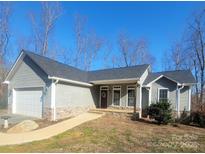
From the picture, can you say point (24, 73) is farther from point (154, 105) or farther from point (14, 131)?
A: point (154, 105)

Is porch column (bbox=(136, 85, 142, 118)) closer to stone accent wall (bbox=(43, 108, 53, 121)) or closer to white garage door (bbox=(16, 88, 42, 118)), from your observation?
stone accent wall (bbox=(43, 108, 53, 121))

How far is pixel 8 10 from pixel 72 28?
9.55m

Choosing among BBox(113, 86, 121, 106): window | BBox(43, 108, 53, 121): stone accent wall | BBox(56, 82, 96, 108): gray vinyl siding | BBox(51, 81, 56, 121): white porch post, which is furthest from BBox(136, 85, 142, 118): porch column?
BBox(43, 108, 53, 121): stone accent wall

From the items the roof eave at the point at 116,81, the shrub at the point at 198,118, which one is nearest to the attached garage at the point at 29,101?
the roof eave at the point at 116,81

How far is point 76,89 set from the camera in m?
15.6

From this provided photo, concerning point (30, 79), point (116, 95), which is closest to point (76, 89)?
point (30, 79)

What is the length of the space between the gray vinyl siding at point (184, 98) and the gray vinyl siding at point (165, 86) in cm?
58

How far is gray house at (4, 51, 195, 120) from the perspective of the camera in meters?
13.6

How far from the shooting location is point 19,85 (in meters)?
15.7

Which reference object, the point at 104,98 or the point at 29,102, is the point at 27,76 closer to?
the point at 29,102

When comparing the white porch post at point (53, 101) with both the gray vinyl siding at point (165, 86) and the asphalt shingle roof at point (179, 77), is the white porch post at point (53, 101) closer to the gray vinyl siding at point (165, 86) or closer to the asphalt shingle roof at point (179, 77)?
the asphalt shingle roof at point (179, 77)

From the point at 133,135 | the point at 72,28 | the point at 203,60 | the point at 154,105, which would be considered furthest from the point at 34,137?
the point at 72,28

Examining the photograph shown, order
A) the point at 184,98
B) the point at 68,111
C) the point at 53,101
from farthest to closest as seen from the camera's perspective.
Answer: the point at 184,98 → the point at 68,111 → the point at 53,101

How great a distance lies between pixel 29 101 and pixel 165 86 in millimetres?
11289
